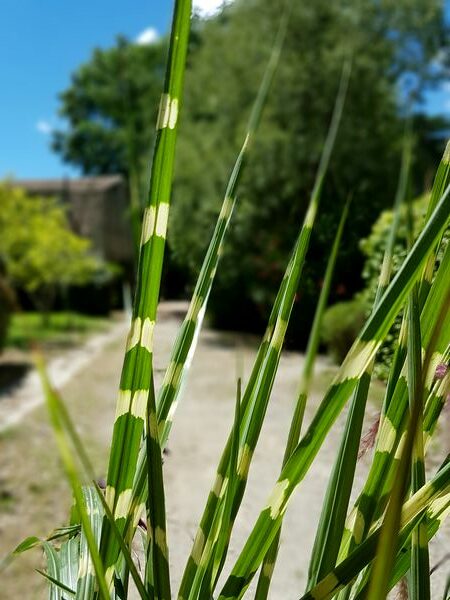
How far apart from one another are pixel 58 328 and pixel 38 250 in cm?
182

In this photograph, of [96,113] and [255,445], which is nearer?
[255,445]

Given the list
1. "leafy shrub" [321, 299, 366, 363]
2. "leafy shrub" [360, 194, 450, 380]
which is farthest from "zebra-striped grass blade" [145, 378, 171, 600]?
"leafy shrub" [321, 299, 366, 363]

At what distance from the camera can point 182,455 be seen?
3973 millimetres

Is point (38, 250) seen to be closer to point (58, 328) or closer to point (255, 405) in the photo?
point (58, 328)

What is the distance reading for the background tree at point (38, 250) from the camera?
16234 mm

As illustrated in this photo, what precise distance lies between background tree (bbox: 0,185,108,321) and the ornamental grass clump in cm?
1553

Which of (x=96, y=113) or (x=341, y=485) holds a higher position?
(x=96, y=113)

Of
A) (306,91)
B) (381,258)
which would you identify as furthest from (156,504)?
(306,91)

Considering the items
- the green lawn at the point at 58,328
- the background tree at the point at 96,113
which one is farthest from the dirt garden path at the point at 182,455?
the background tree at the point at 96,113

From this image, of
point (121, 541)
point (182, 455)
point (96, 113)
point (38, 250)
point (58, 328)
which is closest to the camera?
point (121, 541)

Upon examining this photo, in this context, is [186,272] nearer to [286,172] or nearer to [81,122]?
[286,172]

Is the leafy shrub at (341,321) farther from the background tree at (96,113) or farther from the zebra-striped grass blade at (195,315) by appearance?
the background tree at (96,113)

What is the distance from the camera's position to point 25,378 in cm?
992

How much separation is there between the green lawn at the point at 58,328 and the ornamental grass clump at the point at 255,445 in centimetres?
1128
